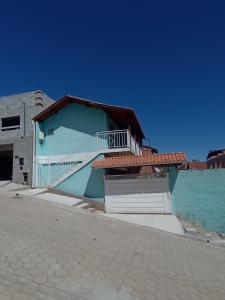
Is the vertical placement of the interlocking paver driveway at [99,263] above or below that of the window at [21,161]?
below

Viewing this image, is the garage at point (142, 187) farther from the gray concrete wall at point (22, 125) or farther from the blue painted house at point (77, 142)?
the gray concrete wall at point (22, 125)

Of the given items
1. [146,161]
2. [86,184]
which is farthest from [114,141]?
[146,161]

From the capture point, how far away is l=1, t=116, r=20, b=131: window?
18.0m

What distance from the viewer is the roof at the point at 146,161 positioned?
11555mm

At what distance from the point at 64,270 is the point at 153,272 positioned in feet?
5.90

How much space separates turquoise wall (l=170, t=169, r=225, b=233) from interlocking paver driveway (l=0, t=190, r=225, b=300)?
362 cm

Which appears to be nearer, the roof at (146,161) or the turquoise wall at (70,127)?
the roof at (146,161)

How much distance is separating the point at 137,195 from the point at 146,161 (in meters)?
1.80

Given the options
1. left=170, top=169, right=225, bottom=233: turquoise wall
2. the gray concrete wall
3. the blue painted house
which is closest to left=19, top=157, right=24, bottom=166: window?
the gray concrete wall

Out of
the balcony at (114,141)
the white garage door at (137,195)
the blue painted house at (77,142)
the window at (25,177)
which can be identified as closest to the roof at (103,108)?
the blue painted house at (77,142)

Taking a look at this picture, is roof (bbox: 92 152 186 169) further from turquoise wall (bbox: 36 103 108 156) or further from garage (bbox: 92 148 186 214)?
turquoise wall (bbox: 36 103 108 156)

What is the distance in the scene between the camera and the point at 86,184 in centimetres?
1409

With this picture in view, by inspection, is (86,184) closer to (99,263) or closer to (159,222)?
(159,222)

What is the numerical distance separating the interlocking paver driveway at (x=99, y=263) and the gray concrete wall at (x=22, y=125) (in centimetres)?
904
